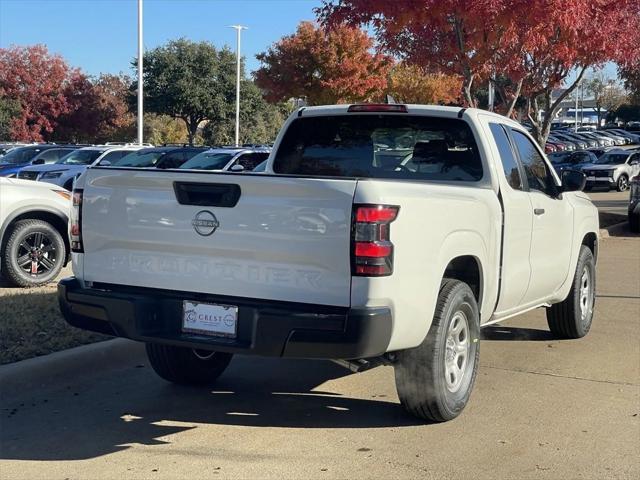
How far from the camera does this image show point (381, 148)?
6.29m

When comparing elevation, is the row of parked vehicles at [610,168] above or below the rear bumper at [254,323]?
above

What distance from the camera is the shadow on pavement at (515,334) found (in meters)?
7.76

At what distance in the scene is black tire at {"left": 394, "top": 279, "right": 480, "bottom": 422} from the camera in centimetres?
486

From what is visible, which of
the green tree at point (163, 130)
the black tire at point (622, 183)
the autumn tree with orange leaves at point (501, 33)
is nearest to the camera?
the autumn tree with orange leaves at point (501, 33)

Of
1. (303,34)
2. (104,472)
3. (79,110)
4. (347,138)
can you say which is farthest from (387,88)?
(104,472)

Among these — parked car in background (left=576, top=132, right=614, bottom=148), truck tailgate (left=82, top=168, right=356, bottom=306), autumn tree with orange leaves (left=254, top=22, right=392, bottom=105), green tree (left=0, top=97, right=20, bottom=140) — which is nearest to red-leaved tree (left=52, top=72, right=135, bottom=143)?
green tree (left=0, top=97, right=20, bottom=140)

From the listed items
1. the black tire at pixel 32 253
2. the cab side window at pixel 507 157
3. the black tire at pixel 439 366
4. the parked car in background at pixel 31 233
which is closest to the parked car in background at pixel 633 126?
the parked car in background at pixel 31 233

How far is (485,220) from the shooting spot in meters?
5.38

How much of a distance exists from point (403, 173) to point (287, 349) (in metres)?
2.22

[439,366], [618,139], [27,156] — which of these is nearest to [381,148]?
[439,366]

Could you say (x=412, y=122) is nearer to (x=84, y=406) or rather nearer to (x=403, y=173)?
(x=403, y=173)

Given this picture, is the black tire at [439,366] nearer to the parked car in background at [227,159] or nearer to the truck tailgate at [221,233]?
the truck tailgate at [221,233]

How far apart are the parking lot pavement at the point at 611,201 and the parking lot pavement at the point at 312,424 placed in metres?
15.8

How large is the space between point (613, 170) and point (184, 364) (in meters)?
27.5
